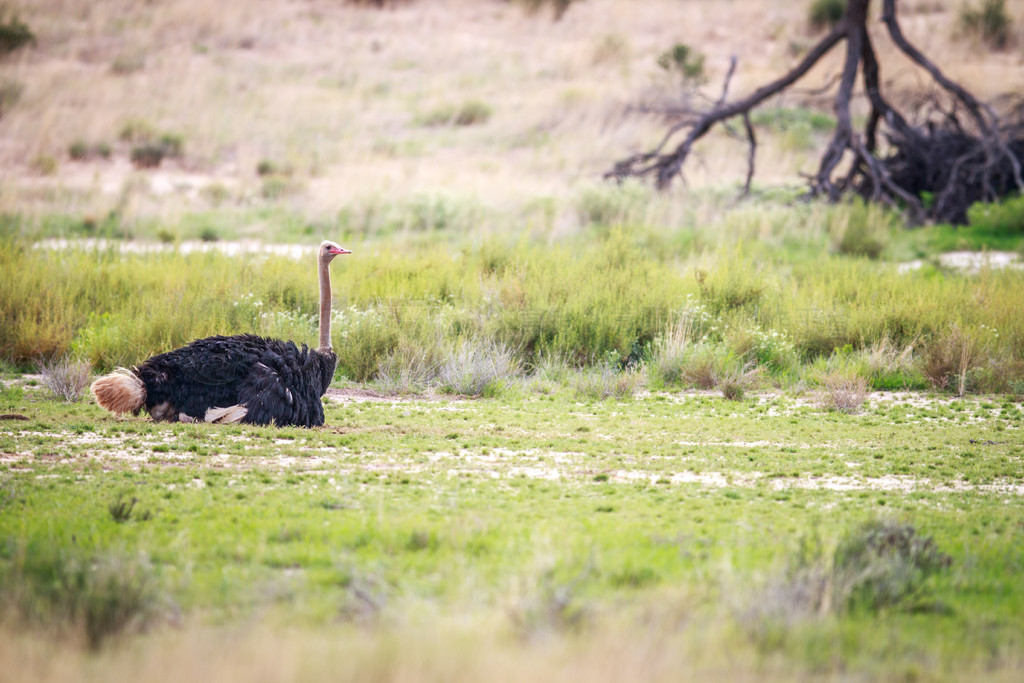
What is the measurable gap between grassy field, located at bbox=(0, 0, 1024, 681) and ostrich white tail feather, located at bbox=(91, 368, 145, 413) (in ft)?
0.63

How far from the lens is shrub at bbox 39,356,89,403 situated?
30.7ft

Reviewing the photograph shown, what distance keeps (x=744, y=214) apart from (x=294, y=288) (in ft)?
32.3

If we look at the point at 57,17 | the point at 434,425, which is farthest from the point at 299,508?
the point at 57,17

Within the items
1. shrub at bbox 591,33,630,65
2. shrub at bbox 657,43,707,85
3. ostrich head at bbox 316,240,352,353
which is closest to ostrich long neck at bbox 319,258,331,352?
ostrich head at bbox 316,240,352,353

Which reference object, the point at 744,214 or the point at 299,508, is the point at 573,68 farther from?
the point at 299,508

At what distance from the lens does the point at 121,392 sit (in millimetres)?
7891

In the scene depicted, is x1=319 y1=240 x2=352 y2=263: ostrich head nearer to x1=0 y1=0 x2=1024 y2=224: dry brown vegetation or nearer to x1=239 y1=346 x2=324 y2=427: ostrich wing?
x1=239 y1=346 x2=324 y2=427: ostrich wing

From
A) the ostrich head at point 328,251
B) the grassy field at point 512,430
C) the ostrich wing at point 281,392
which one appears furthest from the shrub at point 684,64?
the ostrich wing at point 281,392

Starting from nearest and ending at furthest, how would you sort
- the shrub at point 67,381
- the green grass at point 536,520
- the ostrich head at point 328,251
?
the green grass at point 536,520, the shrub at point 67,381, the ostrich head at point 328,251

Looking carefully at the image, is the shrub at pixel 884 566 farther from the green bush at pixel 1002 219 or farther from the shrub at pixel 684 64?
the shrub at pixel 684 64

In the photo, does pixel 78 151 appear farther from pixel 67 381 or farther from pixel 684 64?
pixel 684 64

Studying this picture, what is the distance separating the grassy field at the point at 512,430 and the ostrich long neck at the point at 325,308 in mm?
652

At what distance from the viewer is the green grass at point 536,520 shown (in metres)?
4.10

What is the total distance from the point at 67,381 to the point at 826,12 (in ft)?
138
